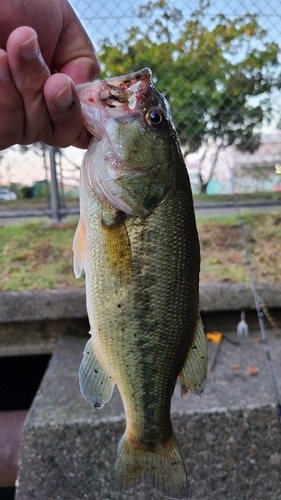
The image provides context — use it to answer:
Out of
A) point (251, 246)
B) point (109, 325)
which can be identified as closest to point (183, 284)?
point (109, 325)

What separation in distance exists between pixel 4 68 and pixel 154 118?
42cm

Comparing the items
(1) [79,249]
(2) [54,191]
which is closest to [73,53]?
(1) [79,249]

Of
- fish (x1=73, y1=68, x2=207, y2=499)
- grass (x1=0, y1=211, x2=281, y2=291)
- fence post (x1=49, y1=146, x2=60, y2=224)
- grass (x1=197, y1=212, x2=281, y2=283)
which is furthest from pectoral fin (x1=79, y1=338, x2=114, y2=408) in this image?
fence post (x1=49, y1=146, x2=60, y2=224)

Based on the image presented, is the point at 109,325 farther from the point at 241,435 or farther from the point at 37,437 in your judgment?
the point at 241,435

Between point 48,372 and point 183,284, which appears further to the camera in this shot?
point 48,372

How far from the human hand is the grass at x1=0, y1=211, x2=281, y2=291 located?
1.63 metres

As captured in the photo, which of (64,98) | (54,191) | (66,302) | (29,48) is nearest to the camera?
(29,48)

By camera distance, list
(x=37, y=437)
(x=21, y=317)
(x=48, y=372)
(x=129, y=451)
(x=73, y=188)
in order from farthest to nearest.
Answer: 1. (x=73, y=188)
2. (x=21, y=317)
3. (x=48, y=372)
4. (x=37, y=437)
5. (x=129, y=451)

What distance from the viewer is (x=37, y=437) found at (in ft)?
6.14

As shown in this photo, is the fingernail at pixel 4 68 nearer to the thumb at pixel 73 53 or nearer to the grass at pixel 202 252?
the thumb at pixel 73 53

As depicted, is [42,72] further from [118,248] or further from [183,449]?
[183,449]

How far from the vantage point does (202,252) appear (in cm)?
312

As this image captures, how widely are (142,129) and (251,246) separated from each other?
2.20 metres

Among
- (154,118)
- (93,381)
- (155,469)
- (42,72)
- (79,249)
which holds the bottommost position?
(155,469)
